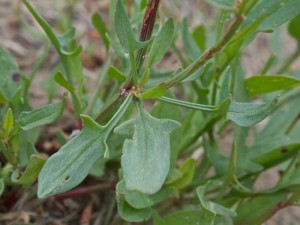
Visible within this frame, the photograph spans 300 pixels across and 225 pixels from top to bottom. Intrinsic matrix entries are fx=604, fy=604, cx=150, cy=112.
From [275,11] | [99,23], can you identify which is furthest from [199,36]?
[275,11]

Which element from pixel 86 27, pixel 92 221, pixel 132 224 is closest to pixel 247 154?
pixel 132 224

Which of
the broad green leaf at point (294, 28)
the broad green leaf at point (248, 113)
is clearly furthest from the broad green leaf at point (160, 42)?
the broad green leaf at point (294, 28)

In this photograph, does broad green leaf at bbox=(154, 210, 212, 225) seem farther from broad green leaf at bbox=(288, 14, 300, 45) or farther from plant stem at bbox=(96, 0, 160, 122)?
broad green leaf at bbox=(288, 14, 300, 45)

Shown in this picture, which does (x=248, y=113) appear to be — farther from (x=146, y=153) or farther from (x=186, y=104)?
(x=146, y=153)

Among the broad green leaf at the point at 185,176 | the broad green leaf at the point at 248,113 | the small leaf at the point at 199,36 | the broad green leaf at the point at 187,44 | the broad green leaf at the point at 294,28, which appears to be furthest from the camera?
the broad green leaf at the point at 294,28

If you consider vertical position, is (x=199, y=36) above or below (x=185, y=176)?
above

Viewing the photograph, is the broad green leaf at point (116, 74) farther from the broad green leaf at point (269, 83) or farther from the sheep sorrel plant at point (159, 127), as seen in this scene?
the broad green leaf at point (269, 83)

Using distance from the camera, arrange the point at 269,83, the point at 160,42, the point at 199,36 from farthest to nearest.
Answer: the point at 199,36 → the point at 269,83 → the point at 160,42
